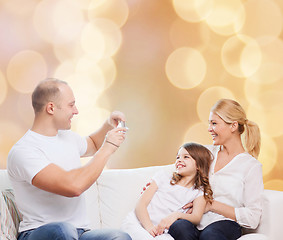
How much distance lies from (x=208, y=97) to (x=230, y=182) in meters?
1.22

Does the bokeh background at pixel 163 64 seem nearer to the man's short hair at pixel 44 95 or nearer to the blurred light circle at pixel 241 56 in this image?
the blurred light circle at pixel 241 56

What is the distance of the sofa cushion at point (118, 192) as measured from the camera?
85.0 inches

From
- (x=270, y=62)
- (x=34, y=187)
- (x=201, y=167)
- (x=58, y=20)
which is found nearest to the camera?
(x=34, y=187)

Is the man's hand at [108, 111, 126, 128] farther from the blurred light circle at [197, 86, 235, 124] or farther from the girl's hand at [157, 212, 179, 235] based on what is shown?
the blurred light circle at [197, 86, 235, 124]

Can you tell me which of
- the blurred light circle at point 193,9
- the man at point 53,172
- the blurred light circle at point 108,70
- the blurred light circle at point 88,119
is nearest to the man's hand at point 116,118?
the man at point 53,172

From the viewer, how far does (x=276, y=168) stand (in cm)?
303

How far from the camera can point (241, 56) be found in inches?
120

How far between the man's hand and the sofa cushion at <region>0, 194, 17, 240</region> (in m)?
0.67

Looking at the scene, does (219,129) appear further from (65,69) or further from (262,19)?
(262,19)

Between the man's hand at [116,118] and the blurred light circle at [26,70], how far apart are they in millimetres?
855

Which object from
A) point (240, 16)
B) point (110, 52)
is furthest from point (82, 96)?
point (240, 16)

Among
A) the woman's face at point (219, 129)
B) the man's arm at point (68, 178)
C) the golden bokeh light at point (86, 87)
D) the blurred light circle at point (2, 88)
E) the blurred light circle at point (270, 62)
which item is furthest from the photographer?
the blurred light circle at point (270, 62)

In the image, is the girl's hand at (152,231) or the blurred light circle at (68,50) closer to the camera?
the girl's hand at (152,231)

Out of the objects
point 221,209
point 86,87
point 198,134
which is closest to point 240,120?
point 221,209
